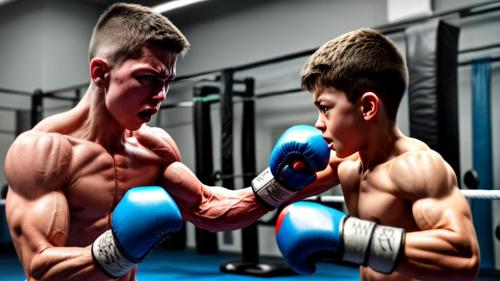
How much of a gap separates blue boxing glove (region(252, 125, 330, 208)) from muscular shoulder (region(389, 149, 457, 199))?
0.29 meters

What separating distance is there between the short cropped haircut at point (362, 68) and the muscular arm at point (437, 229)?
0.84ft

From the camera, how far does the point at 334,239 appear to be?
1.38 m

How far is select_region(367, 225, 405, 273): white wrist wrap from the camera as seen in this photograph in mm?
1332

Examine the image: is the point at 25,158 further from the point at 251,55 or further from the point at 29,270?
the point at 251,55

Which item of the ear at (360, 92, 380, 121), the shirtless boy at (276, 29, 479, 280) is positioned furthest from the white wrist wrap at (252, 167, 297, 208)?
the ear at (360, 92, 380, 121)

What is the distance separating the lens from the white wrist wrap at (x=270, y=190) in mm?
1891

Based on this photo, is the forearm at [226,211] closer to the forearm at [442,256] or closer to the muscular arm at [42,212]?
the muscular arm at [42,212]

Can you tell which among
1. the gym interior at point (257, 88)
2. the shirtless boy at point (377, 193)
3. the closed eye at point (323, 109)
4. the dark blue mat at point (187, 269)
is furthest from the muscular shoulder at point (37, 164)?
the dark blue mat at point (187, 269)

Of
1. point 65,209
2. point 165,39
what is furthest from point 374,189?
point 65,209

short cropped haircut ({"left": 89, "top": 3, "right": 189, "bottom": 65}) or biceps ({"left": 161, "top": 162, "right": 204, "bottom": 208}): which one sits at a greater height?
short cropped haircut ({"left": 89, "top": 3, "right": 189, "bottom": 65})

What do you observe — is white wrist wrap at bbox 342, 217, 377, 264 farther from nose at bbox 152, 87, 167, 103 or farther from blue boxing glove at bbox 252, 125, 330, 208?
nose at bbox 152, 87, 167, 103

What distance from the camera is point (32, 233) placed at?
4.96 ft

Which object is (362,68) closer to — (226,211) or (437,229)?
(437,229)

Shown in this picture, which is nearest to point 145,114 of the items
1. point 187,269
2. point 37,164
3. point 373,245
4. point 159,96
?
point 159,96
